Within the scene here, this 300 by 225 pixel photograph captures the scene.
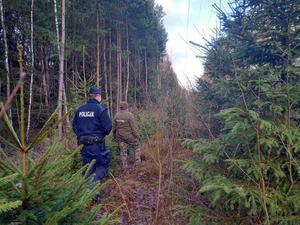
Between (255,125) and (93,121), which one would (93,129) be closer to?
(93,121)

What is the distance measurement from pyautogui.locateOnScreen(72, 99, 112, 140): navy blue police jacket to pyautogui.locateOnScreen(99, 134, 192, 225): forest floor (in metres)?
0.98

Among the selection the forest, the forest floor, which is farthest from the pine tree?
the forest floor

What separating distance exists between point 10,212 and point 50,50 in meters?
20.5

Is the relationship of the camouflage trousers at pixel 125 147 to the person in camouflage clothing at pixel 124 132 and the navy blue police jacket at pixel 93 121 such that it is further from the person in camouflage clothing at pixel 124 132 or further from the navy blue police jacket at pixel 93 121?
the navy blue police jacket at pixel 93 121

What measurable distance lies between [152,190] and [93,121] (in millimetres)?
2059

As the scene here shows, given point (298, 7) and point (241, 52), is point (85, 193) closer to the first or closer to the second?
point (241, 52)

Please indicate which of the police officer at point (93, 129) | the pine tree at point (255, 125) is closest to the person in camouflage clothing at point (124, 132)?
the police officer at point (93, 129)

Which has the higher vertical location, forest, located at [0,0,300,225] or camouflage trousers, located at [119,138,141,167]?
forest, located at [0,0,300,225]

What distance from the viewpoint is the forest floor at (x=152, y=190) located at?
3.97 m

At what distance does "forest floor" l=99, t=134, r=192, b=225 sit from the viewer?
3.97 m

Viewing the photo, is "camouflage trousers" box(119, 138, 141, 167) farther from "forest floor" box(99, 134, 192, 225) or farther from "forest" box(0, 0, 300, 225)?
"forest" box(0, 0, 300, 225)

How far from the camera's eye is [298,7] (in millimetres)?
4246

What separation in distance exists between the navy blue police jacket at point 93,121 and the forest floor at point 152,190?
981 millimetres

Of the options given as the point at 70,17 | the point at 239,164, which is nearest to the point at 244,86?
the point at 239,164
